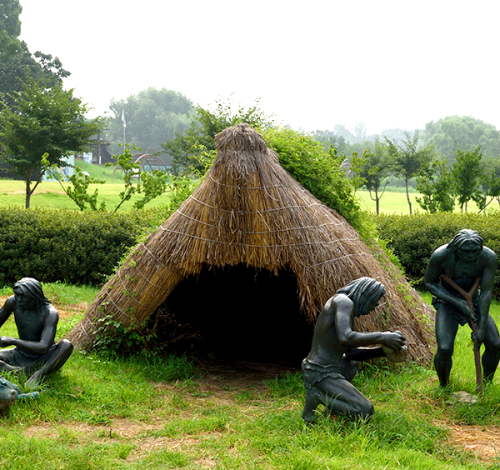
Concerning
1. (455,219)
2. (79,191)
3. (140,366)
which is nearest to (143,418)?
(140,366)

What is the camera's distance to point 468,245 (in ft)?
16.6

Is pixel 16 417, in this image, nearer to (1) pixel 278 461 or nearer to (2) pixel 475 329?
(1) pixel 278 461

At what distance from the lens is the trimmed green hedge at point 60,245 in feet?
35.3

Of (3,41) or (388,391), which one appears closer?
(388,391)

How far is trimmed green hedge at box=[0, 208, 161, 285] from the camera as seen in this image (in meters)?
10.8

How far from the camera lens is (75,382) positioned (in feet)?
17.7

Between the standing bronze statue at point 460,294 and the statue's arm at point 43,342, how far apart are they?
3.91 m

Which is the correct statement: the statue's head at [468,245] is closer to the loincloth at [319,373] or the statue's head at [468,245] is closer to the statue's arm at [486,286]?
the statue's arm at [486,286]

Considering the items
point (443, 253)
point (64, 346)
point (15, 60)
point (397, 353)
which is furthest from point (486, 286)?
point (15, 60)

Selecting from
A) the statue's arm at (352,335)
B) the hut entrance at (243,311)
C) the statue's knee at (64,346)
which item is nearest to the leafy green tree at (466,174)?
the hut entrance at (243,311)

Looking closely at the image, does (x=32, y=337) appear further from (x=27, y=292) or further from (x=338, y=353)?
(x=338, y=353)

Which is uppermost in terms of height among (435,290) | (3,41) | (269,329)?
(3,41)

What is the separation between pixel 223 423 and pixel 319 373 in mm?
1046

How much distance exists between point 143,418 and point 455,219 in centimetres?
1013
